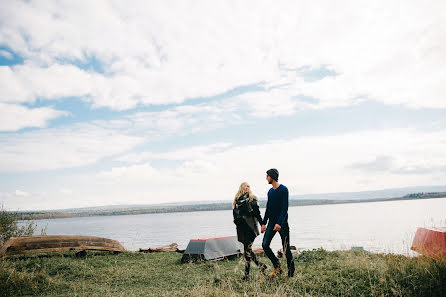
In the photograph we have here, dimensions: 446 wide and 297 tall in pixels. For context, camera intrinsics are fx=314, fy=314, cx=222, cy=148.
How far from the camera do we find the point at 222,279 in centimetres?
786

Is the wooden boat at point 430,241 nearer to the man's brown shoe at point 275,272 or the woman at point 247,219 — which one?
the man's brown shoe at point 275,272

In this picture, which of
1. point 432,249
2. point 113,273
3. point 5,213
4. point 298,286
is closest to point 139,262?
point 113,273

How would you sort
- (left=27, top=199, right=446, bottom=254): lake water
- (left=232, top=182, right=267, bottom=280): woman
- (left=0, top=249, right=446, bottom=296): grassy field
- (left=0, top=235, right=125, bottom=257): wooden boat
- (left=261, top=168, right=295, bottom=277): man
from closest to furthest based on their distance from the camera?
(left=0, top=249, right=446, bottom=296): grassy field
(left=261, top=168, right=295, bottom=277): man
(left=232, top=182, right=267, bottom=280): woman
(left=0, top=235, right=125, bottom=257): wooden boat
(left=27, top=199, right=446, bottom=254): lake water

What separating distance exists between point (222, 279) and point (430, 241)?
270 inches

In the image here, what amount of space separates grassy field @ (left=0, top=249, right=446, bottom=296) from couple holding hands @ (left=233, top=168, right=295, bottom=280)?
0.43 meters

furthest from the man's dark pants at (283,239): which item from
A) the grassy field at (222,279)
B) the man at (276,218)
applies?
the grassy field at (222,279)

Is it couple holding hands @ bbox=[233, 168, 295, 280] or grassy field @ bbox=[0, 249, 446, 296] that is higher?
couple holding hands @ bbox=[233, 168, 295, 280]

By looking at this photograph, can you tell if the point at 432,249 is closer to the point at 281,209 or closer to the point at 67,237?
the point at 281,209

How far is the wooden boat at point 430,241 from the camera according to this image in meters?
9.26

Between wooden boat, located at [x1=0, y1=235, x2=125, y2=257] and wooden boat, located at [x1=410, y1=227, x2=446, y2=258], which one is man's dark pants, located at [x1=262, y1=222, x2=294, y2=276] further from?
wooden boat, located at [x1=0, y1=235, x2=125, y2=257]

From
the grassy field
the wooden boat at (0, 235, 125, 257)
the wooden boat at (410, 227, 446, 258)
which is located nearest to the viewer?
the grassy field

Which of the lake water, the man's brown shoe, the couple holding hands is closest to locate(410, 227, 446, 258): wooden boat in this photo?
the lake water

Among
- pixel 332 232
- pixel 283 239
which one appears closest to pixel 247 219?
pixel 283 239

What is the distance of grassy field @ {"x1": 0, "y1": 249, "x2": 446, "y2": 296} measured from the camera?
663 cm
